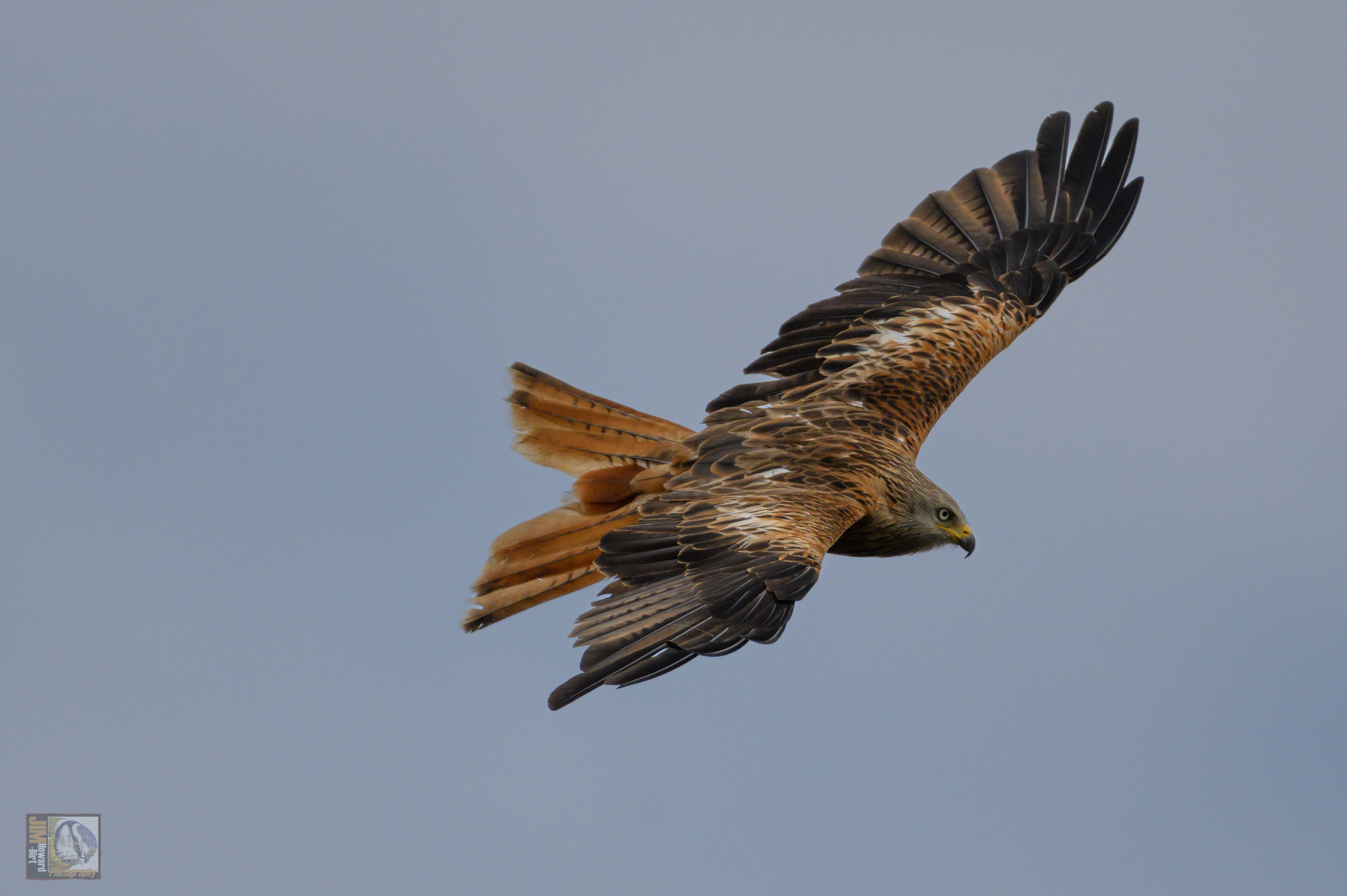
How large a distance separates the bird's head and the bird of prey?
0.5 inches

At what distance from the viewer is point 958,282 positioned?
11680 mm

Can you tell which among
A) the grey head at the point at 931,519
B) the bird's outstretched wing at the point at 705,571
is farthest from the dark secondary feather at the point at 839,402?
the grey head at the point at 931,519

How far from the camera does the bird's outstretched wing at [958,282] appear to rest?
34.7ft

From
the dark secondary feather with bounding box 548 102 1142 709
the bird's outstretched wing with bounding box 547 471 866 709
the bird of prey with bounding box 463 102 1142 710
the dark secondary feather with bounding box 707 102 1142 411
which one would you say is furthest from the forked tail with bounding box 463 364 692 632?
the dark secondary feather with bounding box 707 102 1142 411

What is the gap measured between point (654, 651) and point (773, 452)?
2276 millimetres

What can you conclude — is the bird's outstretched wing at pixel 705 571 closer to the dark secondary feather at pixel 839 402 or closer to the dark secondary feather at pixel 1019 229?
the dark secondary feather at pixel 839 402

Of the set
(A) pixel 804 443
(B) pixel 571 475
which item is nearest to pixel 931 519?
(A) pixel 804 443

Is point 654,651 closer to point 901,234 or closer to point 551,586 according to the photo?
point 551,586

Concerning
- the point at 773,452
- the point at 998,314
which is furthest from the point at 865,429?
the point at 998,314

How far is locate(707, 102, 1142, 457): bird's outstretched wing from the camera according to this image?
10.6 meters

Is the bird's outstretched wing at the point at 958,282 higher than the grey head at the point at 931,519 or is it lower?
higher

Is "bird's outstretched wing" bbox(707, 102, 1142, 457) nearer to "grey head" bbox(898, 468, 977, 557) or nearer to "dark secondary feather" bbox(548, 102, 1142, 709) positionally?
"dark secondary feather" bbox(548, 102, 1142, 709)

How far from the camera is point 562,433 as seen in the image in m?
10.1

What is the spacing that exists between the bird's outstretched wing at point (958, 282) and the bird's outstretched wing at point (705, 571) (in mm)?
1478
